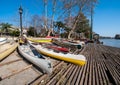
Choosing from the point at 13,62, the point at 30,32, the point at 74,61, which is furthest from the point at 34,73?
the point at 30,32

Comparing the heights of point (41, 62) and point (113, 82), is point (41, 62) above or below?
above

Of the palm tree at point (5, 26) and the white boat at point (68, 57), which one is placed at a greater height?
the palm tree at point (5, 26)

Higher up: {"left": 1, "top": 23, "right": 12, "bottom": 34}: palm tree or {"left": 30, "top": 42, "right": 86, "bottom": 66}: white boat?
{"left": 1, "top": 23, "right": 12, "bottom": 34}: palm tree

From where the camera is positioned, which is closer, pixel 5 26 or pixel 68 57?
pixel 68 57

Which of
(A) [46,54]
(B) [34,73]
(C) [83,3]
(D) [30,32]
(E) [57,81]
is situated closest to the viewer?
(E) [57,81]

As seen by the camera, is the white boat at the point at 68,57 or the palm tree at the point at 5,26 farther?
the palm tree at the point at 5,26

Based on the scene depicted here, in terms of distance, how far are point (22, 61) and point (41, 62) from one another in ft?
5.50

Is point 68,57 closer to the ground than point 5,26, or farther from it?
closer to the ground

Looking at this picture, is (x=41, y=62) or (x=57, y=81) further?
(x=41, y=62)

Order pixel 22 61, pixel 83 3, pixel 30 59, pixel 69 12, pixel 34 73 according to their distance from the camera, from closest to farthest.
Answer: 1. pixel 34 73
2. pixel 30 59
3. pixel 22 61
4. pixel 83 3
5. pixel 69 12

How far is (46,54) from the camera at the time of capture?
888 centimetres

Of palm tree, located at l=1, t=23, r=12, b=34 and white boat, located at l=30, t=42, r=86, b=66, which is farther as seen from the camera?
palm tree, located at l=1, t=23, r=12, b=34

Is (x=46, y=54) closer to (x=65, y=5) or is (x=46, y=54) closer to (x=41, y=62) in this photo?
(x=41, y=62)

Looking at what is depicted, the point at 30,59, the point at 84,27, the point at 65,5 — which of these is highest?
the point at 65,5
